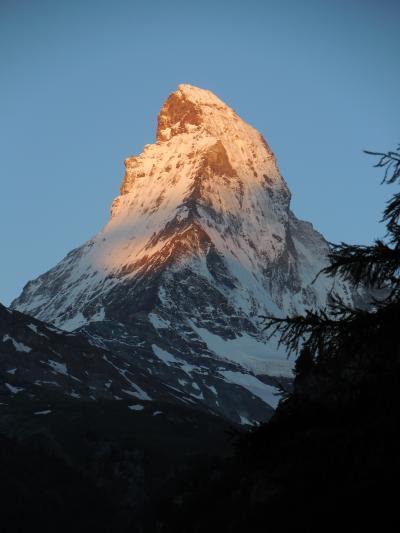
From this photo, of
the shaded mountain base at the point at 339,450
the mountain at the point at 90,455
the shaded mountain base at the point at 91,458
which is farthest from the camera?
the mountain at the point at 90,455

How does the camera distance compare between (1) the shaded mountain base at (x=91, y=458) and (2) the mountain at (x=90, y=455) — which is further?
(2) the mountain at (x=90, y=455)

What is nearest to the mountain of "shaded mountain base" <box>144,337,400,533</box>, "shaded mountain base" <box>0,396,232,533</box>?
"shaded mountain base" <box>0,396,232,533</box>

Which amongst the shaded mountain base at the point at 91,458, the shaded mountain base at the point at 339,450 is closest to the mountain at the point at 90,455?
the shaded mountain base at the point at 91,458

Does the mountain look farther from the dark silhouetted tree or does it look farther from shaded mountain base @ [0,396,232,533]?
the dark silhouetted tree

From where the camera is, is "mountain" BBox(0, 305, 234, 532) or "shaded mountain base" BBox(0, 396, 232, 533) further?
"mountain" BBox(0, 305, 234, 532)

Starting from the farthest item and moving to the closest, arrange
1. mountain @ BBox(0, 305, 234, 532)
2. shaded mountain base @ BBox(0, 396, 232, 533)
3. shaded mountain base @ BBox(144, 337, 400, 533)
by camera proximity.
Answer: mountain @ BBox(0, 305, 234, 532) → shaded mountain base @ BBox(0, 396, 232, 533) → shaded mountain base @ BBox(144, 337, 400, 533)

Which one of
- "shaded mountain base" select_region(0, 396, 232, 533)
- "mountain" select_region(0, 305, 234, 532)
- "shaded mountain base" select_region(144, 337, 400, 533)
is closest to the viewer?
"shaded mountain base" select_region(144, 337, 400, 533)

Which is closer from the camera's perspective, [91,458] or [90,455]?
[91,458]

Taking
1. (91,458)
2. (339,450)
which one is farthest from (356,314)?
(91,458)

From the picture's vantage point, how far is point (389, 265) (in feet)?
50.1

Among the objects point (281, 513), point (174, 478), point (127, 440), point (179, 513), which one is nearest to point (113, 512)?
point (174, 478)

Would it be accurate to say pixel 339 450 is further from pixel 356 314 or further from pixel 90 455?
pixel 90 455

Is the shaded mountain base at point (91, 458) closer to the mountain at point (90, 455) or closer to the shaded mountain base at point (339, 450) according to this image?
the mountain at point (90, 455)

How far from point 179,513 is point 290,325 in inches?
3726
